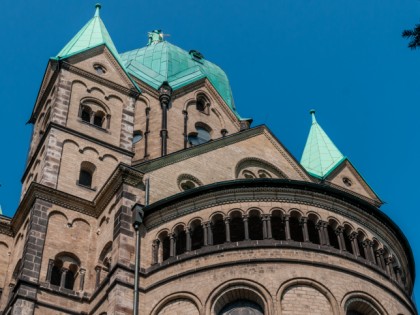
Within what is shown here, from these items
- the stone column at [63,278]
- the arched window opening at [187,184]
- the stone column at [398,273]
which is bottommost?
the stone column at [398,273]

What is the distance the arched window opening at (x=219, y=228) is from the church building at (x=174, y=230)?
0.04 meters

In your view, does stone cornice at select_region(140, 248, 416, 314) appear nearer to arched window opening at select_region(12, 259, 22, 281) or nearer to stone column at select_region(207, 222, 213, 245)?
stone column at select_region(207, 222, 213, 245)

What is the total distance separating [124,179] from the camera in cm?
3038

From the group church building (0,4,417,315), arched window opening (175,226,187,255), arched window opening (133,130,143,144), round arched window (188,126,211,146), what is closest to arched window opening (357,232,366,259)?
church building (0,4,417,315)

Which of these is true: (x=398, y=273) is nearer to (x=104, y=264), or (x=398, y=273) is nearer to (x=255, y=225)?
(x=255, y=225)

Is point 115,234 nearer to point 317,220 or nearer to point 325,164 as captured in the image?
point 317,220

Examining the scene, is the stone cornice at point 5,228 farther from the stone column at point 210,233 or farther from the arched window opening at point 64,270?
the stone column at point 210,233

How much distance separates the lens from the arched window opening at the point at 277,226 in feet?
93.0

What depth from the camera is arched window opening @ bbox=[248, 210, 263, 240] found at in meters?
28.3

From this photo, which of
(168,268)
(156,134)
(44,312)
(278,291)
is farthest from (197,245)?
(156,134)

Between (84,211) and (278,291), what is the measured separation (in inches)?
391

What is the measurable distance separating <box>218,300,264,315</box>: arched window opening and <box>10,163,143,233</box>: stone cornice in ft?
22.8

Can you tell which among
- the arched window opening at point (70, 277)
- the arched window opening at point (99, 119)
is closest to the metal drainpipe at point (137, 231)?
the arched window opening at point (70, 277)

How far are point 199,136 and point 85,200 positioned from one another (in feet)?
48.9
